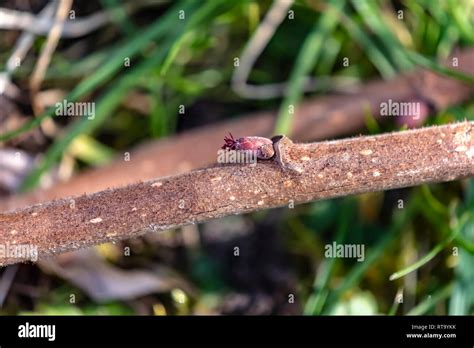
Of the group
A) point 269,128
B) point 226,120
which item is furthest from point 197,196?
point 226,120

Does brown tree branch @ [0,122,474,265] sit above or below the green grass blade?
below

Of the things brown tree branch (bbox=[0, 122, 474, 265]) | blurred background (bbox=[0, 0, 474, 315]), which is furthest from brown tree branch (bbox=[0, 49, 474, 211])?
brown tree branch (bbox=[0, 122, 474, 265])

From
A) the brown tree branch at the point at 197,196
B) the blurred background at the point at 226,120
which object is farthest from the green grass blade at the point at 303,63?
the brown tree branch at the point at 197,196

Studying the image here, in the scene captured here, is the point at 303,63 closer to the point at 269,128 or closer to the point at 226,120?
the point at 269,128

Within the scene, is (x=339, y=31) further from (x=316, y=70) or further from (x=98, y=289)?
(x=98, y=289)

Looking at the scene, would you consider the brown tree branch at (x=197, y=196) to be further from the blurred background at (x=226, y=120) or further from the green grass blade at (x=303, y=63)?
the green grass blade at (x=303, y=63)

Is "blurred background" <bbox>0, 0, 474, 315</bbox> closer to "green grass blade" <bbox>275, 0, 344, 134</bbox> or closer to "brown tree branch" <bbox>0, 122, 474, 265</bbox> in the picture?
"green grass blade" <bbox>275, 0, 344, 134</bbox>
